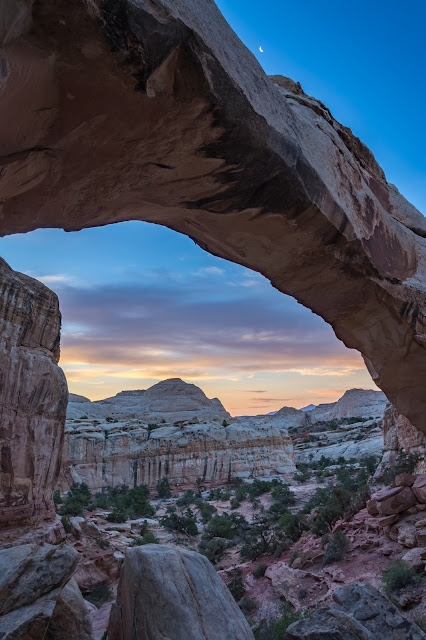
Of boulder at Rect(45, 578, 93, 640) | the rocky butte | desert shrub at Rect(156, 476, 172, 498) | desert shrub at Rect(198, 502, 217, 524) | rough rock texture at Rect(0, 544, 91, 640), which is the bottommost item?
desert shrub at Rect(156, 476, 172, 498)

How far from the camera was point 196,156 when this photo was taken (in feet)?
13.7

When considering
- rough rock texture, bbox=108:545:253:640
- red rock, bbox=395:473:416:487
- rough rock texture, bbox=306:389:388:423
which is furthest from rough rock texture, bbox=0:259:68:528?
rough rock texture, bbox=306:389:388:423

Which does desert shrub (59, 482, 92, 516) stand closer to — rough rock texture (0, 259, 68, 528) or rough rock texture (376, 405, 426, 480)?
rough rock texture (0, 259, 68, 528)

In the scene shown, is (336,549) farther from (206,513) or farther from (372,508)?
(206,513)

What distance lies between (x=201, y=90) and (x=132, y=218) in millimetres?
2588

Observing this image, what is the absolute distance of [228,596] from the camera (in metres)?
4.38

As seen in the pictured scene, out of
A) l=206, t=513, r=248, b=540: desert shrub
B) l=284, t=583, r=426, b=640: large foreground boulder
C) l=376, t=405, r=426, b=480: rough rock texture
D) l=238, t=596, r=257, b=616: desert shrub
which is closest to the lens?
l=284, t=583, r=426, b=640: large foreground boulder

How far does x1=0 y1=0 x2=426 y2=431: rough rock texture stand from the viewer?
2844 mm

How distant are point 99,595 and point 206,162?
13237 mm

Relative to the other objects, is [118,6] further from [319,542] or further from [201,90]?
[319,542]

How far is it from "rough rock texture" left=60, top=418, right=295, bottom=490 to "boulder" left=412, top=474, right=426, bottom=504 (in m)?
27.1

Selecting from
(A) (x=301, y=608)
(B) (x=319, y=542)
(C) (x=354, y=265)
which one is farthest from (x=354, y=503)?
(C) (x=354, y=265)

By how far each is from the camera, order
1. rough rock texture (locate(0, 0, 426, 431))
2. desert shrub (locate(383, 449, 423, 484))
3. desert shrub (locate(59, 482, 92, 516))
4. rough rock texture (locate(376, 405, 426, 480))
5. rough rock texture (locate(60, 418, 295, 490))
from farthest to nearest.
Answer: rough rock texture (locate(60, 418, 295, 490))
desert shrub (locate(59, 482, 92, 516))
rough rock texture (locate(376, 405, 426, 480))
desert shrub (locate(383, 449, 423, 484))
rough rock texture (locate(0, 0, 426, 431))

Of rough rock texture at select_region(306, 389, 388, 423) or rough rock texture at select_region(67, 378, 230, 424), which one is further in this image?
rough rock texture at select_region(306, 389, 388, 423)
